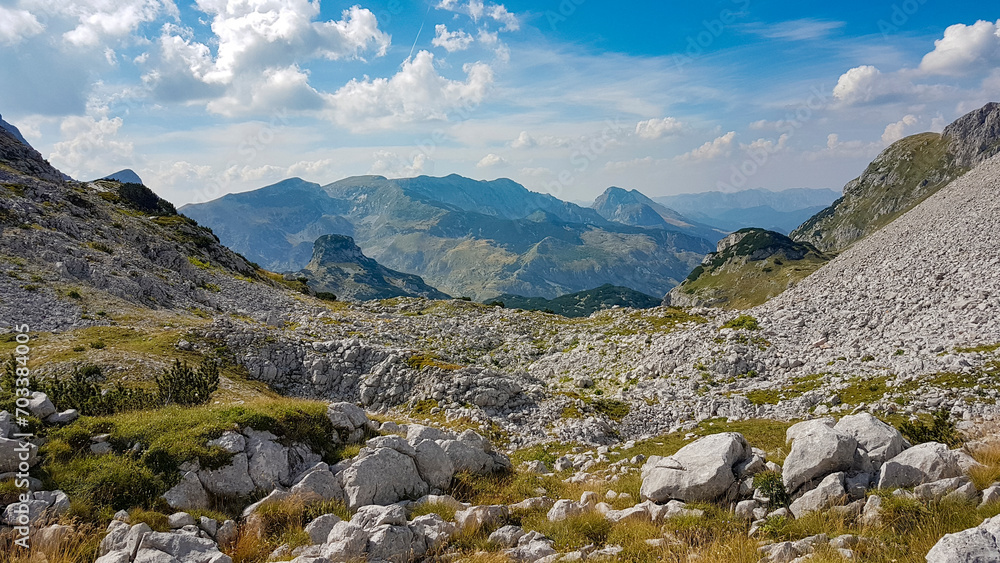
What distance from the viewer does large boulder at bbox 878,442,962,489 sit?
1041 centimetres

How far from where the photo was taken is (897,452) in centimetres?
1157

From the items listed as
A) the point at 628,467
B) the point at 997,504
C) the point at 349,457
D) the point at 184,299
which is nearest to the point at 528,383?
the point at 628,467

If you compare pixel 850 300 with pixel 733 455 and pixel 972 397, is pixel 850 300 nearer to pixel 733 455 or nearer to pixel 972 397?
pixel 972 397

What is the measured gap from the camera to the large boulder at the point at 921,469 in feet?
34.1

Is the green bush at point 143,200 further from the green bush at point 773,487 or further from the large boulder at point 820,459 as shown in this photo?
the large boulder at point 820,459

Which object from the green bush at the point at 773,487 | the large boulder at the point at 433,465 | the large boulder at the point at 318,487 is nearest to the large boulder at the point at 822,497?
the green bush at the point at 773,487

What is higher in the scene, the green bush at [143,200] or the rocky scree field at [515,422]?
the green bush at [143,200]

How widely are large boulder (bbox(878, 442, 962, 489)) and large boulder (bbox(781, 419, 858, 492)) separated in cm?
73

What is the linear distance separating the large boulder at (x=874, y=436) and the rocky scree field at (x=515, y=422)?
70mm

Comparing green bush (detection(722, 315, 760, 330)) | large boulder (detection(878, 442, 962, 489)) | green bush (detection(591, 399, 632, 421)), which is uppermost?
large boulder (detection(878, 442, 962, 489))

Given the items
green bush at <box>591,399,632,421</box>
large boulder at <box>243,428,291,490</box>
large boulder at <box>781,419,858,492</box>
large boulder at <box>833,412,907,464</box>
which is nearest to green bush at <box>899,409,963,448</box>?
large boulder at <box>833,412,907,464</box>

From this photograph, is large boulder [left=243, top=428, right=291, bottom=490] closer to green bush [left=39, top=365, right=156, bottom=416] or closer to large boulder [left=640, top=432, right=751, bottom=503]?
green bush [left=39, top=365, right=156, bottom=416]

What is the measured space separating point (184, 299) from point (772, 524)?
63002 millimetres

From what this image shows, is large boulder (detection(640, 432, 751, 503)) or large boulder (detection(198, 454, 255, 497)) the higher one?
large boulder (detection(198, 454, 255, 497))
